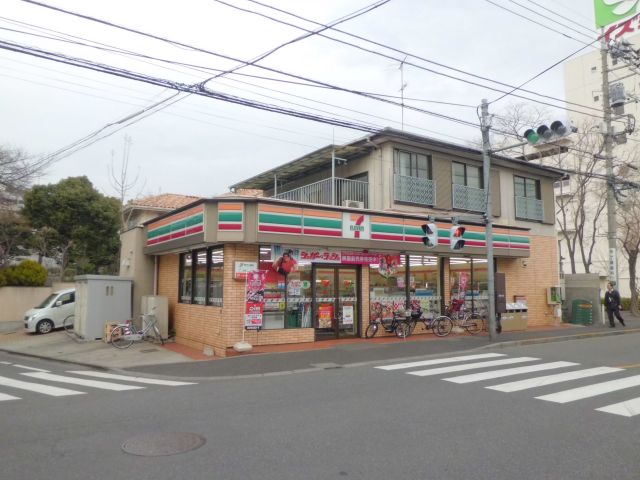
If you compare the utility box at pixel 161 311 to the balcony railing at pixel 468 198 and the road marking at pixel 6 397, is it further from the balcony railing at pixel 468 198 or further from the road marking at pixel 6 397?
the balcony railing at pixel 468 198

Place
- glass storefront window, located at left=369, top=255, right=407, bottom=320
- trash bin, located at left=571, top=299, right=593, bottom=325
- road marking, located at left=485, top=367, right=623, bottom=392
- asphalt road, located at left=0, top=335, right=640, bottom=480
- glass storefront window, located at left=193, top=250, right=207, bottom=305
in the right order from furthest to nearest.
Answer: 1. trash bin, located at left=571, top=299, right=593, bottom=325
2. glass storefront window, located at left=369, top=255, right=407, bottom=320
3. glass storefront window, located at left=193, top=250, right=207, bottom=305
4. road marking, located at left=485, top=367, right=623, bottom=392
5. asphalt road, located at left=0, top=335, right=640, bottom=480

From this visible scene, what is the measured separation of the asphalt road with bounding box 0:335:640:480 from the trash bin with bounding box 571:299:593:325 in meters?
11.9

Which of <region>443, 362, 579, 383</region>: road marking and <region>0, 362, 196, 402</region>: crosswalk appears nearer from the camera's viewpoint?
<region>0, 362, 196, 402</region>: crosswalk

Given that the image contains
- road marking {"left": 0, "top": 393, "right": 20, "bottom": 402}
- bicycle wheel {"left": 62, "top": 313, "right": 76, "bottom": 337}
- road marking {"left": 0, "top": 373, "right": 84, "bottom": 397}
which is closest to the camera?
road marking {"left": 0, "top": 393, "right": 20, "bottom": 402}

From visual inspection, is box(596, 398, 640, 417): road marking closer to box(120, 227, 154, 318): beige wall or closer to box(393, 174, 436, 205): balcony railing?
box(393, 174, 436, 205): balcony railing

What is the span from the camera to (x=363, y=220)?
14.8 m

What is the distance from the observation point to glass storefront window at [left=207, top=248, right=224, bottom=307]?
13695mm

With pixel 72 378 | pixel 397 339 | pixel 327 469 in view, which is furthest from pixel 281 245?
pixel 327 469

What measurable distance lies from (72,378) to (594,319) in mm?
19709

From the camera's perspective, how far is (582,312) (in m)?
20.6

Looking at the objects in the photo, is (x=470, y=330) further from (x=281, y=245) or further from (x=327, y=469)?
(x=327, y=469)

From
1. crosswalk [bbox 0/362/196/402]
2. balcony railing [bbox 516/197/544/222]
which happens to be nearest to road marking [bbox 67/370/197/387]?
crosswalk [bbox 0/362/196/402]

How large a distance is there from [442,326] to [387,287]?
2251 millimetres

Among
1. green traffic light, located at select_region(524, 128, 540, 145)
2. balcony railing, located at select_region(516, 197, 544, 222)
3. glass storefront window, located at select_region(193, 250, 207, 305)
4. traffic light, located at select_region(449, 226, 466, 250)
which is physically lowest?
glass storefront window, located at select_region(193, 250, 207, 305)
